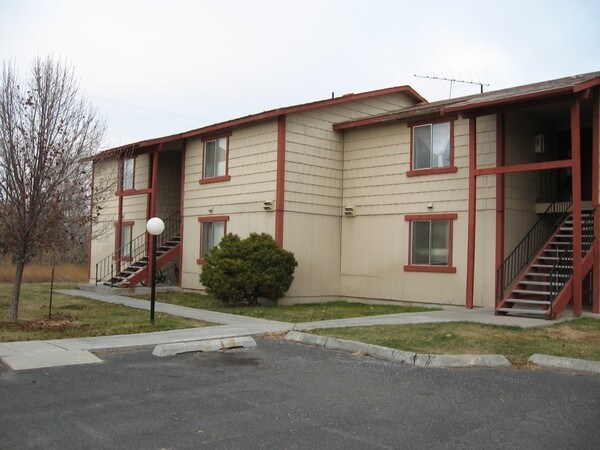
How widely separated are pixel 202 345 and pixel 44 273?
20573 millimetres

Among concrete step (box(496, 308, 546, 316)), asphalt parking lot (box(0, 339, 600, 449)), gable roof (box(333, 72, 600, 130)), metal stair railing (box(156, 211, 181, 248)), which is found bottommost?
asphalt parking lot (box(0, 339, 600, 449))

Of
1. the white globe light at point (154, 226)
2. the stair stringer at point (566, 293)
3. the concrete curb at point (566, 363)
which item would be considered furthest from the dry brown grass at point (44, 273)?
the concrete curb at point (566, 363)

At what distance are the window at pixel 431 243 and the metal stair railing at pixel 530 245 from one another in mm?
1414

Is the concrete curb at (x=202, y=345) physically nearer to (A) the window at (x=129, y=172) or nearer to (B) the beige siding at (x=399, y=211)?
(B) the beige siding at (x=399, y=211)

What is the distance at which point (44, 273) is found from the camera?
2850cm

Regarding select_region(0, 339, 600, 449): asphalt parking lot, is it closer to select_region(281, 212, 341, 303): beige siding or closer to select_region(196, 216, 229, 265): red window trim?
select_region(281, 212, 341, 303): beige siding

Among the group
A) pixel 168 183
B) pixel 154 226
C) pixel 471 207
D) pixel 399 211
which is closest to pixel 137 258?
pixel 168 183

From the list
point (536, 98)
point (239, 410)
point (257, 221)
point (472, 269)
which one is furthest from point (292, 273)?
point (239, 410)

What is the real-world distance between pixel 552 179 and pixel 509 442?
1394 centimetres

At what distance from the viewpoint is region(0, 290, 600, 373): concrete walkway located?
30.4 ft

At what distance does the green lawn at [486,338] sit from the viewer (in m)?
9.88

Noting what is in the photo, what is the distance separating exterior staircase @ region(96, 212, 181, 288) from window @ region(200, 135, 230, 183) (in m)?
2.91

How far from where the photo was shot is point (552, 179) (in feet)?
59.4

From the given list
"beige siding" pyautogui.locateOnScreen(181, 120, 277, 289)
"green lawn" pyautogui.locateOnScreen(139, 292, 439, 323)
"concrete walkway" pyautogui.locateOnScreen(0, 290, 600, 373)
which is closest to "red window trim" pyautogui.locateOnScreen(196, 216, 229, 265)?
"beige siding" pyautogui.locateOnScreen(181, 120, 277, 289)
